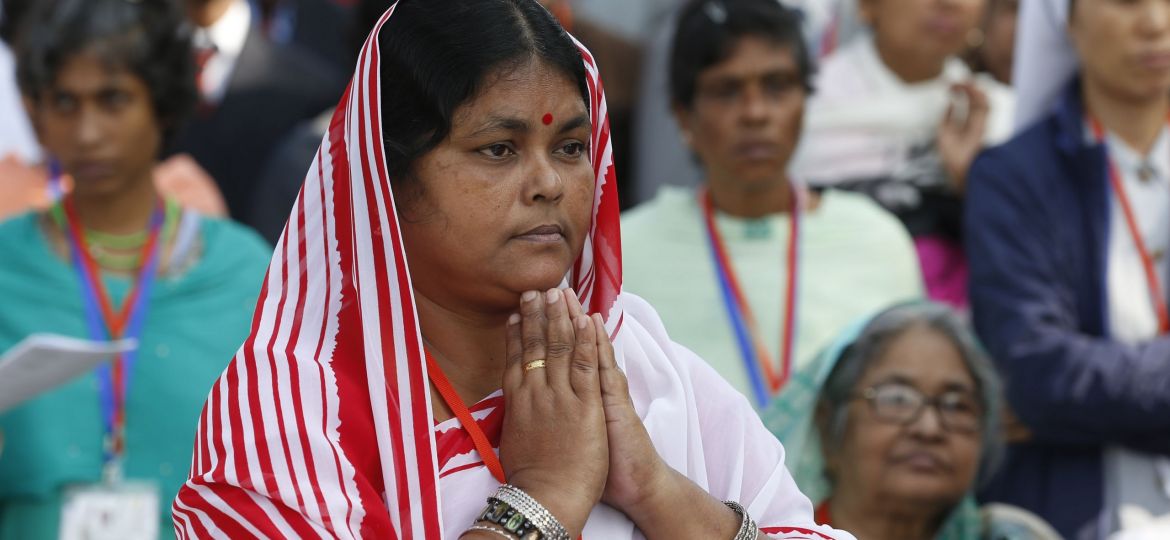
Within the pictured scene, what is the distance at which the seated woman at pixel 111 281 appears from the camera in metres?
4.78

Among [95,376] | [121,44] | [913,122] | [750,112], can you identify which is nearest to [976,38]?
[913,122]

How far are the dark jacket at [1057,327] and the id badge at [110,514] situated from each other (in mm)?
2338

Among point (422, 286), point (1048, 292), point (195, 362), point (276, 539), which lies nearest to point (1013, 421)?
point (1048, 292)

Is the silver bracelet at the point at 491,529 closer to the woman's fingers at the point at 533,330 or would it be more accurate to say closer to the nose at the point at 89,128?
the woman's fingers at the point at 533,330

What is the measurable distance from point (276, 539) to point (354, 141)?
60 cm

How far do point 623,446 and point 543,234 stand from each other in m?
0.34

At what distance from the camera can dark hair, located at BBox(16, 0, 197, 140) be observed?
16.9 feet

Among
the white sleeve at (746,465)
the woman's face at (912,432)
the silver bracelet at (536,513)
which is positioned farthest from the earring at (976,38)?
the silver bracelet at (536,513)

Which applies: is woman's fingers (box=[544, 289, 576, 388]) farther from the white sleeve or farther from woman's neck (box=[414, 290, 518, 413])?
the white sleeve

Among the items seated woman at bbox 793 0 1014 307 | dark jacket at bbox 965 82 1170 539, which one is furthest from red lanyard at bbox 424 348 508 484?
seated woman at bbox 793 0 1014 307

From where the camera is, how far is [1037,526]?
4594 mm

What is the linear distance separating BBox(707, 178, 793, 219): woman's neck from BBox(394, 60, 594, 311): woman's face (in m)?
2.84

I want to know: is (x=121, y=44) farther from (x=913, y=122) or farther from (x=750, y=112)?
(x=913, y=122)

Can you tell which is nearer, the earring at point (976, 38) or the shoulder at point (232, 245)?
the shoulder at point (232, 245)
